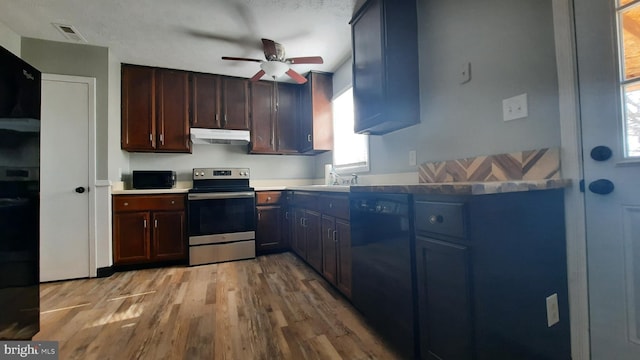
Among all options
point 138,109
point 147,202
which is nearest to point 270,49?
point 138,109

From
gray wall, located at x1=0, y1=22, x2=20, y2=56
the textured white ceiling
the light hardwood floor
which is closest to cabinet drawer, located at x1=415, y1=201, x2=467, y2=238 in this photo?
the light hardwood floor

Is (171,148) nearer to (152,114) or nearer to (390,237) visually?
(152,114)

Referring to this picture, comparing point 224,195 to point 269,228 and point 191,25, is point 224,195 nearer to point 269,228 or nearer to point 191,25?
point 269,228

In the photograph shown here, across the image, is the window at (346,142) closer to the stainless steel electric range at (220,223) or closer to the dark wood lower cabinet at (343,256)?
the dark wood lower cabinet at (343,256)

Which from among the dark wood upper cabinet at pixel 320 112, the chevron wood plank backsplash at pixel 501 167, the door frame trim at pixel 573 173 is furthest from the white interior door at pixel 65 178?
the door frame trim at pixel 573 173

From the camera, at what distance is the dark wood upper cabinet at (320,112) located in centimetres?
350

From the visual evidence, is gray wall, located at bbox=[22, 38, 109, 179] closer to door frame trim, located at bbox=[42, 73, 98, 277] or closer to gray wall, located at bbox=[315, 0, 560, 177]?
door frame trim, located at bbox=[42, 73, 98, 277]

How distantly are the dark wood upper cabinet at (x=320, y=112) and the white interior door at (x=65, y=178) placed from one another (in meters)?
2.41

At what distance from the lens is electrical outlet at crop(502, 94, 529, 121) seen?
1.27m

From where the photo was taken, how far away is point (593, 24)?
1069 mm

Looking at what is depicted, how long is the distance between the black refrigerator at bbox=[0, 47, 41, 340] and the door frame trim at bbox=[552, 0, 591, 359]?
257 cm

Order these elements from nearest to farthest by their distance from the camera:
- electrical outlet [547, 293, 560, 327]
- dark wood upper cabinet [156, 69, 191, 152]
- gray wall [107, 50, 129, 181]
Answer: electrical outlet [547, 293, 560, 327] < gray wall [107, 50, 129, 181] < dark wood upper cabinet [156, 69, 191, 152]

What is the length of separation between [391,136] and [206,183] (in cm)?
248

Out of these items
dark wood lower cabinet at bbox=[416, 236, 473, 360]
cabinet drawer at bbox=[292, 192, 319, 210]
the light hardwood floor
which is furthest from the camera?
cabinet drawer at bbox=[292, 192, 319, 210]
